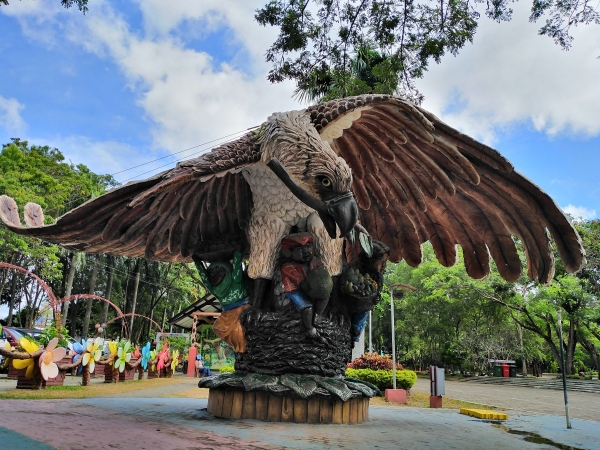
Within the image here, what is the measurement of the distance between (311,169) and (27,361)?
766cm

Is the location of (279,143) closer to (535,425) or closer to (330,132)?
(330,132)

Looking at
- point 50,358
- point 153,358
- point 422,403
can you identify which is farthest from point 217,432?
point 153,358

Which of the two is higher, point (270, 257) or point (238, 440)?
point (270, 257)

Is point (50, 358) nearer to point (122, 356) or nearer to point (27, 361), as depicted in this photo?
point (27, 361)

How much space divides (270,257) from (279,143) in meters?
1.22

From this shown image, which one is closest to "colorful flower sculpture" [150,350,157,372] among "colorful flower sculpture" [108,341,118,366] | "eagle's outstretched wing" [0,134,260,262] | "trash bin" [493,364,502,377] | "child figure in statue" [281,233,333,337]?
"colorful flower sculpture" [108,341,118,366]

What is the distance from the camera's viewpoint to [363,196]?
4969mm

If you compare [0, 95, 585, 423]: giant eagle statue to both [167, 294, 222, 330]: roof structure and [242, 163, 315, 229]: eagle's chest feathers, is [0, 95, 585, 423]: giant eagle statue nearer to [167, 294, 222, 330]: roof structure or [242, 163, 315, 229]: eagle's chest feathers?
[242, 163, 315, 229]: eagle's chest feathers

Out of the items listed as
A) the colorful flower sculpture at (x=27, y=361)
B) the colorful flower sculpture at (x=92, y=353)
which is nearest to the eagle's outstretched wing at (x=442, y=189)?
the colorful flower sculpture at (x=27, y=361)

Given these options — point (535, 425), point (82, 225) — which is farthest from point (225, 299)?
point (535, 425)

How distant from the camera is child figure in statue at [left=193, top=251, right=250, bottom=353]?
15.0ft

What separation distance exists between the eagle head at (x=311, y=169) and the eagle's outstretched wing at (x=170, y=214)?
294 millimetres

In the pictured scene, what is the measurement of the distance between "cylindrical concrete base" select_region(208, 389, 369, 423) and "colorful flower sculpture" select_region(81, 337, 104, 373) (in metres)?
7.58

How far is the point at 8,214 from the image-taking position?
13.7 ft
